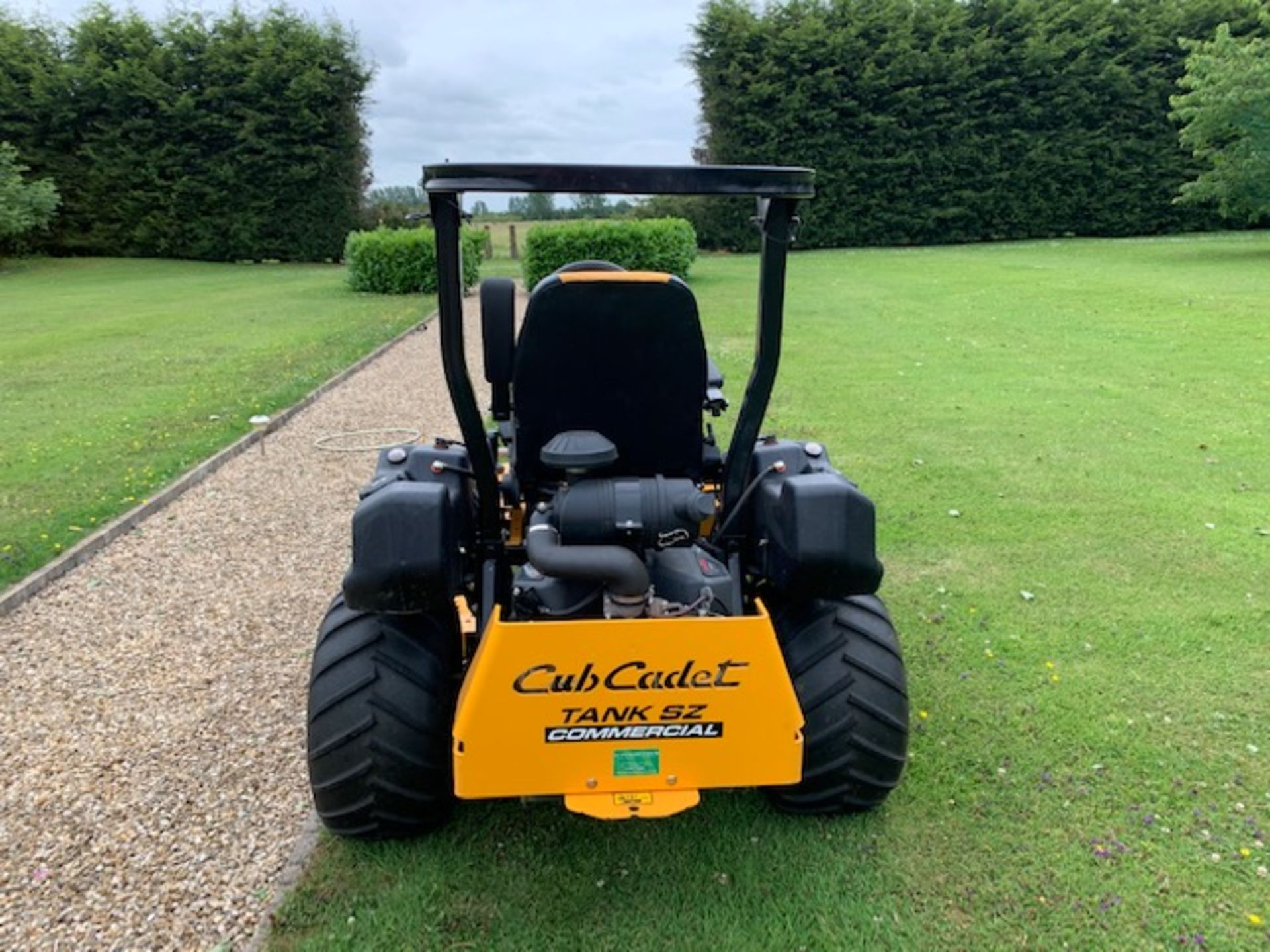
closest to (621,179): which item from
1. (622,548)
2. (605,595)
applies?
(622,548)

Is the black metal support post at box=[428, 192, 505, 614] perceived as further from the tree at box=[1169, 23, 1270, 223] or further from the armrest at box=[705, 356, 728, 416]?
the tree at box=[1169, 23, 1270, 223]

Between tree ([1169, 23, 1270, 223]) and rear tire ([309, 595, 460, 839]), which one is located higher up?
tree ([1169, 23, 1270, 223])

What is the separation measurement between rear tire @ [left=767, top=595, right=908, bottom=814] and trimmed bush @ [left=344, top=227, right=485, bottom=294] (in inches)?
600

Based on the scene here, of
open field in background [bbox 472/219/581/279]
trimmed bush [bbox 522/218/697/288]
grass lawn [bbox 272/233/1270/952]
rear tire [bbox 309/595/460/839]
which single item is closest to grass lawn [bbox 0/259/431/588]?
trimmed bush [bbox 522/218/697/288]

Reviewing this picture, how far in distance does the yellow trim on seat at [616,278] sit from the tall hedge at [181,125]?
84.4ft

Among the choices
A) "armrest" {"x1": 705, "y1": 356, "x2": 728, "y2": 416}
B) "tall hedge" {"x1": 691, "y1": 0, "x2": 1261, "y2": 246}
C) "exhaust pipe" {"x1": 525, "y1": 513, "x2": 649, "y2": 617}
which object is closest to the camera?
"exhaust pipe" {"x1": 525, "y1": 513, "x2": 649, "y2": 617}

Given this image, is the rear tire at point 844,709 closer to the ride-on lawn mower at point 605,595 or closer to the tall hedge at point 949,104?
the ride-on lawn mower at point 605,595

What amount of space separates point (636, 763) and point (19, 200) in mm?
25308

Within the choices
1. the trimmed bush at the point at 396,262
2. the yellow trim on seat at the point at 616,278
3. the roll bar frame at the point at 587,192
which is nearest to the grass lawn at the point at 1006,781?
the roll bar frame at the point at 587,192

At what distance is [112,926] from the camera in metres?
2.41

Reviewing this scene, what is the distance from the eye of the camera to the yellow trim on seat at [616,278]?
2.37 m

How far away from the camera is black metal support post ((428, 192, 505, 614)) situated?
2291mm

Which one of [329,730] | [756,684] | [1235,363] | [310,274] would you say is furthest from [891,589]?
[310,274]

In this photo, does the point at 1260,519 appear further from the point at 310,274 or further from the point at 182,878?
the point at 310,274
